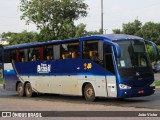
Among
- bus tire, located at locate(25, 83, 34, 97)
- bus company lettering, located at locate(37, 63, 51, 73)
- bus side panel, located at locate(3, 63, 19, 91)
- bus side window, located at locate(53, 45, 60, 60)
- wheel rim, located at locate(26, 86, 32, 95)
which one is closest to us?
bus side window, located at locate(53, 45, 60, 60)

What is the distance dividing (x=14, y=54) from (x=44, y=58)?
12.0 feet

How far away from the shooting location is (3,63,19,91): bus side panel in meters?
26.7

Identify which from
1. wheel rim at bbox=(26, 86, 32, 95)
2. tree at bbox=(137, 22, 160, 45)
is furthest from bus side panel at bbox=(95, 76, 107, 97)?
tree at bbox=(137, 22, 160, 45)

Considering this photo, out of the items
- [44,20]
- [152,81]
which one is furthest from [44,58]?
[44,20]

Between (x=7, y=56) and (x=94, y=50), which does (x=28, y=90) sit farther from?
(x=94, y=50)

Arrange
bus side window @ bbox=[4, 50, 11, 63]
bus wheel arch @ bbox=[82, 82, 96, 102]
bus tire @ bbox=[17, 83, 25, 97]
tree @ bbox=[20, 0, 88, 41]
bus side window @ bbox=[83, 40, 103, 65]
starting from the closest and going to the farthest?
bus side window @ bbox=[83, 40, 103, 65] < bus wheel arch @ bbox=[82, 82, 96, 102] < bus tire @ bbox=[17, 83, 25, 97] < bus side window @ bbox=[4, 50, 11, 63] < tree @ bbox=[20, 0, 88, 41]

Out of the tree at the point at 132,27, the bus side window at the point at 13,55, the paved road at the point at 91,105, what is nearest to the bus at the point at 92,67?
the paved road at the point at 91,105

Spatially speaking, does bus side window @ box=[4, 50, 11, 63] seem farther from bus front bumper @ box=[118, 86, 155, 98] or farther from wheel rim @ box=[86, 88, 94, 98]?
bus front bumper @ box=[118, 86, 155, 98]

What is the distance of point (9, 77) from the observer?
27109 millimetres

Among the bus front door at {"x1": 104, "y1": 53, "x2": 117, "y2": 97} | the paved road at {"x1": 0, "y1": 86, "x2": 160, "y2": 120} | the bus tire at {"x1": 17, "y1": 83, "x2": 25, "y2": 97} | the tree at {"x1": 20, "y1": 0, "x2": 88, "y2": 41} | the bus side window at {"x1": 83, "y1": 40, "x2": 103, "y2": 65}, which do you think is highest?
the tree at {"x1": 20, "y1": 0, "x2": 88, "y2": 41}

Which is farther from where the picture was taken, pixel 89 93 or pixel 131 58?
pixel 89 93

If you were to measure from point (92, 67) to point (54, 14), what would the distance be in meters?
22.7

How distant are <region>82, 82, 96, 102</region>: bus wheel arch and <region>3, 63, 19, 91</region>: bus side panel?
23.7ft

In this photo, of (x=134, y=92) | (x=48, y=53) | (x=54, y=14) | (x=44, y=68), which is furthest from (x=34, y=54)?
(x=54, y=14)
